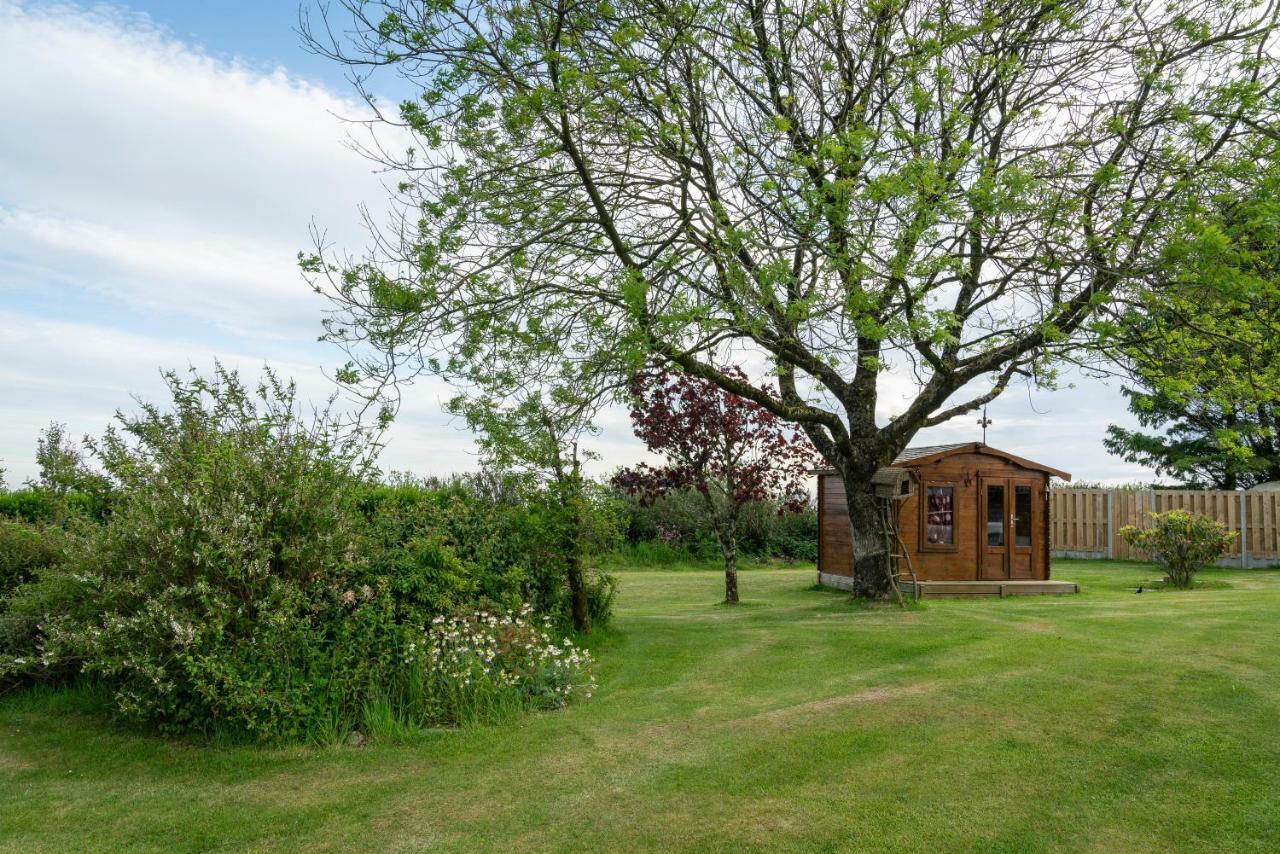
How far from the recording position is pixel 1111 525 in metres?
26.0

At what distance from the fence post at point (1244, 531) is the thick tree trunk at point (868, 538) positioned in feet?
51.1

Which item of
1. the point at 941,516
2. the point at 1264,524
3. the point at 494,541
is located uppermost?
the point at 1264,524

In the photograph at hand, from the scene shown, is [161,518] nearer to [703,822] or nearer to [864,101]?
[703,822]

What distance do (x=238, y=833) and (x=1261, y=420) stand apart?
3011cm

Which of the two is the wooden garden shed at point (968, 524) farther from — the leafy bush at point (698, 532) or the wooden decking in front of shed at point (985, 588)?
the leafy bush at point (698, 532)

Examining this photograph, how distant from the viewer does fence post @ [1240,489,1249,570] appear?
23875 mm

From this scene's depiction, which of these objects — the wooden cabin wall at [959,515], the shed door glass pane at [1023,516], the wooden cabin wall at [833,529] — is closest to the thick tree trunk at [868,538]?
the wooden cabin wall at [959,515]

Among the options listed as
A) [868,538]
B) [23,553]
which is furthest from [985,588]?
[23,553]

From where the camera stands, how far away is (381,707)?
7.00m

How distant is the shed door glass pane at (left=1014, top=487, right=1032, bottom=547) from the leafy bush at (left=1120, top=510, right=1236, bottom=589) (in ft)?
7.85

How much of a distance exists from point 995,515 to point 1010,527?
0.38 metres

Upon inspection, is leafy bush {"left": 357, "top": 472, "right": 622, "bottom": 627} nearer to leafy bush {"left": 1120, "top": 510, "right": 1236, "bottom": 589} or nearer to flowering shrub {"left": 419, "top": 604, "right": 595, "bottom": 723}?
flowering shrub {"left": 419, "top": 604, "right": 595, "bottom": 723}

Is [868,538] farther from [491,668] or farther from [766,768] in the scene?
[766,768]

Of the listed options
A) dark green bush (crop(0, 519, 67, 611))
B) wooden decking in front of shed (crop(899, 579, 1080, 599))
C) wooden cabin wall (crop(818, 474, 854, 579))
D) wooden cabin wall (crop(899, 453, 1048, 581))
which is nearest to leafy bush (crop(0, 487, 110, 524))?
dark green bush (crop(0, 519, 67, 611))
